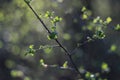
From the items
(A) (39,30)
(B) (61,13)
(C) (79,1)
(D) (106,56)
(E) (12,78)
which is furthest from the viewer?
(E) (12,78)

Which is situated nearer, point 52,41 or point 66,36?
point 66,36

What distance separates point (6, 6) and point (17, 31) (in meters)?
0.54

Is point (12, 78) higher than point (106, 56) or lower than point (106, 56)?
higher

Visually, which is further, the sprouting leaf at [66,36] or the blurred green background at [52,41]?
the sprouting leaf at [66,36]

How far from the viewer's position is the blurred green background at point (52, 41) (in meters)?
5.31

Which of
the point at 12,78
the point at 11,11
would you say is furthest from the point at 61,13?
the point at 12,78

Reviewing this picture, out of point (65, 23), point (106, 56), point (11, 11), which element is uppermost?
point (11, 11)

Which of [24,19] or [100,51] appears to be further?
[24,19]

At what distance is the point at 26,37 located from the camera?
6363 mm

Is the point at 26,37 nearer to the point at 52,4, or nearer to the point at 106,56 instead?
the point at 52,4

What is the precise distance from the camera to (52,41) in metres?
5.79

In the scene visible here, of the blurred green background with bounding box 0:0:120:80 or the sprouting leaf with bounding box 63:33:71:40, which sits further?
the sprouting leaf with bounding box 63:33:71:40

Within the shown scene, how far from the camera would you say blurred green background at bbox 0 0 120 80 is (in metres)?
5.31

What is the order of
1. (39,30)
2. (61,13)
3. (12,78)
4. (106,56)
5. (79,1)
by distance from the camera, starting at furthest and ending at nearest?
(12,78) → (39,30) → (61,13) → (106,56) → (79,1)
